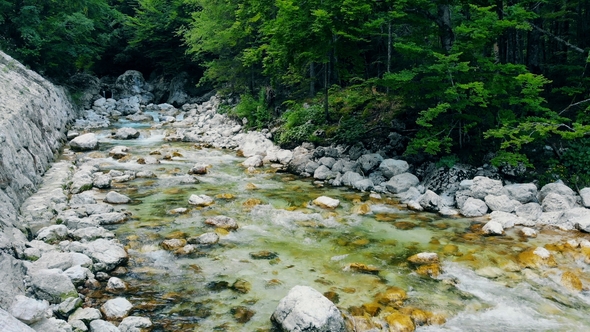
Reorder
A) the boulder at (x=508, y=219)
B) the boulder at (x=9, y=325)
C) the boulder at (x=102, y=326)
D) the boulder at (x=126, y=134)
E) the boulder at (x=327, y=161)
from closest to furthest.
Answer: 1. the boulder at (x=9, y=325)
2. the boulder at (x=102, y=326)
3. the boulder at (x=508, y=219)
4. the boulder at (x=327, y=161)
5. the boulder at (x=126, y=134)

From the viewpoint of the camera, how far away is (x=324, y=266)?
22.8ft

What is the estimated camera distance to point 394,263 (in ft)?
23.2

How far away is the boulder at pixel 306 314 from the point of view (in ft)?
16.1

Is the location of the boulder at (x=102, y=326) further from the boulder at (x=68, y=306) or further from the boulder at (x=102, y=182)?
the boulder at (x=102, y=182)

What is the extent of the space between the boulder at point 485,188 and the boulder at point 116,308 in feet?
26.6

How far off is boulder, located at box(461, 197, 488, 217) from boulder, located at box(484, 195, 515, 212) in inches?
5.3

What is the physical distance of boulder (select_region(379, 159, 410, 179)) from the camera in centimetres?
1198

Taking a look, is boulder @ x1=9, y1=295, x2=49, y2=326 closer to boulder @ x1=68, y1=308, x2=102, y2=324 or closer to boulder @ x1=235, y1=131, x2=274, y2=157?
boulder @ x1=68, y1=308, x2=102, y2=324

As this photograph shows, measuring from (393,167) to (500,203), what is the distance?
10.8 ft

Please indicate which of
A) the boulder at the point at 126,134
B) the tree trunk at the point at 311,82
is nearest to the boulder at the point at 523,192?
the tree trunk at the point at 311,82

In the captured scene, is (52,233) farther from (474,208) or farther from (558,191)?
(558,191)

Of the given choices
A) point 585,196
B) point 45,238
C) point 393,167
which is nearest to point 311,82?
point 393,167

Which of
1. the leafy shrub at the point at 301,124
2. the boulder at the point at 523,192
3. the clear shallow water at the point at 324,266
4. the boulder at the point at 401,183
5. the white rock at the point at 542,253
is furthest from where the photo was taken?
the leafy shrub at the point at 301,124

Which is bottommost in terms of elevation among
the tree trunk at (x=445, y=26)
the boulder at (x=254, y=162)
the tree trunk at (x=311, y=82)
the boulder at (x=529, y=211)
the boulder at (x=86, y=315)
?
the boulder at (x=86, y=315)
